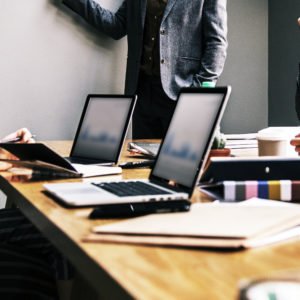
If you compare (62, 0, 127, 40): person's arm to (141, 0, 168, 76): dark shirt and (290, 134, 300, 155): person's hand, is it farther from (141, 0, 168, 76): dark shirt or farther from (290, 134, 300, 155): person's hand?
(290, 134, 300, 155): person's hand

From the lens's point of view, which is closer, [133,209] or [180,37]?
[133,209]

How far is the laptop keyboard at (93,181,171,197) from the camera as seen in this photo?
2.79 feet

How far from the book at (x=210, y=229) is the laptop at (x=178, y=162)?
0.43 feet

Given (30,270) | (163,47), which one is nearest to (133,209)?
(30,270)

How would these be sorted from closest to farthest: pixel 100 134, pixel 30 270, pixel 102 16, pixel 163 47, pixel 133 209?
pixel 133 209, pixel 30 270, pixel 100 134, pixel 163 47, pixel 102 16

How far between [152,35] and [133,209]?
2.06 meters

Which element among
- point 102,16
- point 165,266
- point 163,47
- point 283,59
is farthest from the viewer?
point 283,59

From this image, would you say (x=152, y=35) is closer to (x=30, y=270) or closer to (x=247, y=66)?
(x=247, y=66)

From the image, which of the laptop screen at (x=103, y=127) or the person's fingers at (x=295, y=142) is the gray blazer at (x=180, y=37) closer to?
the laptop screen at (x=103, y=127)

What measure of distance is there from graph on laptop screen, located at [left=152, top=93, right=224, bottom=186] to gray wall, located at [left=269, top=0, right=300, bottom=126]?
2.51 m

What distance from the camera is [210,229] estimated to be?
62cm

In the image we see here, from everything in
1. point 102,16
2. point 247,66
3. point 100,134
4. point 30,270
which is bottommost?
point 30,270

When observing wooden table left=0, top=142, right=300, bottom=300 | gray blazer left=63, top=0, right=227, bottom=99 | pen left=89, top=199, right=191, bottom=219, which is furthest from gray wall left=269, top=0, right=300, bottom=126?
wooden table left=0, top=142, right=300, bottom=300

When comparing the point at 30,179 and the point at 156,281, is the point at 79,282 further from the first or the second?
the point at 156,281
